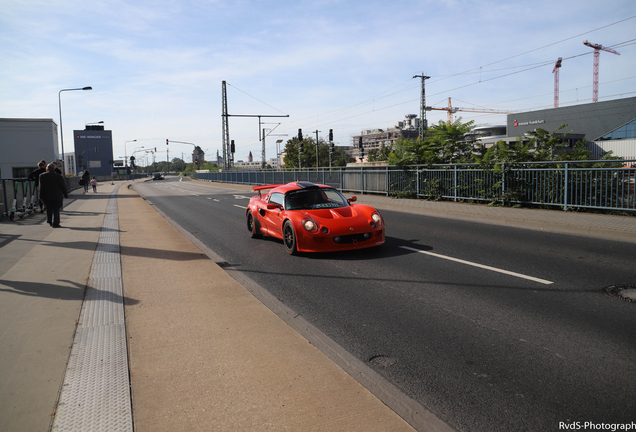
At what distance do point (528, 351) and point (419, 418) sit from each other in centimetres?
152

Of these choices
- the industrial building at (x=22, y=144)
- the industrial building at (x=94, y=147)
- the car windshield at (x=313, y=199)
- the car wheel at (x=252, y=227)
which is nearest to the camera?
the car windshield at (x=313, y=199)

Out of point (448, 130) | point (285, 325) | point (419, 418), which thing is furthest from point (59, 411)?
point (448, 130)

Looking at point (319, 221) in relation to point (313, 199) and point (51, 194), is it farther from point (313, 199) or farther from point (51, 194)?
point (51, 194)

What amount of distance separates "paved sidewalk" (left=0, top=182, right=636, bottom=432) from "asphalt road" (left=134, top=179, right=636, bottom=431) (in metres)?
0.53

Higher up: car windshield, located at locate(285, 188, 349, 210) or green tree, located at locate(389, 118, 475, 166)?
green tree, located at locate(389, 118, 475, 166)

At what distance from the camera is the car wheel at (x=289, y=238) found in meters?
8.18

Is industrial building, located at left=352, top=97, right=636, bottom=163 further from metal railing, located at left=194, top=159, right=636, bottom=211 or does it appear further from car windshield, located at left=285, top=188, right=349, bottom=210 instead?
car windshield, located at left=285, top=188, right=349, bottom=210

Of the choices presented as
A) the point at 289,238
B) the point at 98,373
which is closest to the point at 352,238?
the point at 289,238

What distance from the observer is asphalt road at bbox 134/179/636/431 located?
309cm

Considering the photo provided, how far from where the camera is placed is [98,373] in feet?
11.5

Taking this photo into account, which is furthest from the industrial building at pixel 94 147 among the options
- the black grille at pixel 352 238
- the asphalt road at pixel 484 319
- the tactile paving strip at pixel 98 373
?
the tactile paving strip at pixel 98 373

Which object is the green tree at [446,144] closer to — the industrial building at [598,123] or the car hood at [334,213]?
the car hood at [334,213]

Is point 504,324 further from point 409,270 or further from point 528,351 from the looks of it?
point 409,270

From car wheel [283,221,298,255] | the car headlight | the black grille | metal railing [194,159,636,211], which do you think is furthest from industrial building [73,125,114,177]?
the black grille
